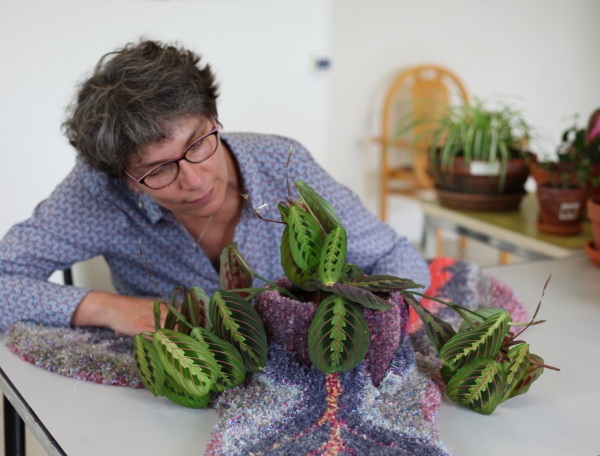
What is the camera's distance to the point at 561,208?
1.84 m

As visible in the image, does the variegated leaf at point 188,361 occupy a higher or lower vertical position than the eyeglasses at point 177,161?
lower

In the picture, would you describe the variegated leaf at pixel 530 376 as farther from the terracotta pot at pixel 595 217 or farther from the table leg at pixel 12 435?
the table leg at pixel 12 435

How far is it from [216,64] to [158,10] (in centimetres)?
32

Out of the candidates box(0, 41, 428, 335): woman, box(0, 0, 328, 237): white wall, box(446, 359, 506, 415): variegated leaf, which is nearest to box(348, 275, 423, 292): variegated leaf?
box(446, 359, 506, 415): variegated leaf

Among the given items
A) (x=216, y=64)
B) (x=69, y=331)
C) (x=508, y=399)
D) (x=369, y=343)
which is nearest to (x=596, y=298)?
(x=508, y=399)

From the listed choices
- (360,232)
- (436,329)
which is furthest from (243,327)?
(360,232)

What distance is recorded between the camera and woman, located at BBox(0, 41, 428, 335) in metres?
1.18

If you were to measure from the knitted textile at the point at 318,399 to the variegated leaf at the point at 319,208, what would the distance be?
0.11 m

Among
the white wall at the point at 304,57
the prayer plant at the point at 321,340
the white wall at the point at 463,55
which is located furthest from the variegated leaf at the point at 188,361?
the white wall at the point at 463,55

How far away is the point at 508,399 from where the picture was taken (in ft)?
3.15

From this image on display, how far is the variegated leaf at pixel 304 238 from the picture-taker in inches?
34.7

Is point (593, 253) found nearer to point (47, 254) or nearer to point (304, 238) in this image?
point (304, 238)

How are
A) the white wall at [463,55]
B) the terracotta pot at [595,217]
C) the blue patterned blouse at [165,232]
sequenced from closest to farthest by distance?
the blue patterned blouse at [165,232] → the terracotta pot at [595,217] → the white wall at [463,55]

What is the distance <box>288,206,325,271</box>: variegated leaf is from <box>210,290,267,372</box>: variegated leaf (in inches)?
3.6
